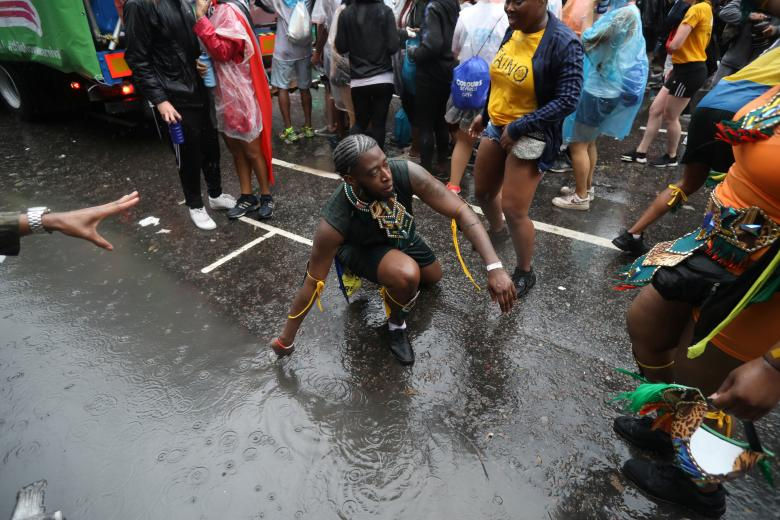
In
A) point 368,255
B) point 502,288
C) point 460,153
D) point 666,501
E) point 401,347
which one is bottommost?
point 401,347

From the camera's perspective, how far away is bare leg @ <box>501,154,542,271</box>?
3107 millimetres

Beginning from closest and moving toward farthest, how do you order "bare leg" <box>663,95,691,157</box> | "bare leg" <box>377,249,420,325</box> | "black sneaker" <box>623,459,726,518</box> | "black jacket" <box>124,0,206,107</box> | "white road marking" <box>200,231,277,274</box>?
"black sneaker" <box>623,459,726,518</box>
"bare leg" <box>377,249,420,325</box>
"black jacket" <box>124,0,206,107</box>
"white road marking" <box>200,231,277,274</box>
"bare leg" <box>663,95,691,157</box>

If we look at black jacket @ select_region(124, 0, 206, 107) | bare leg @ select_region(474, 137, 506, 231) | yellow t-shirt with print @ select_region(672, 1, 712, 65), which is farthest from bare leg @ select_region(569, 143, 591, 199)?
black jacket @ select_region(124, 0, 206, 107)

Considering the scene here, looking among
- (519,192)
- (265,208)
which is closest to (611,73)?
(519,192)

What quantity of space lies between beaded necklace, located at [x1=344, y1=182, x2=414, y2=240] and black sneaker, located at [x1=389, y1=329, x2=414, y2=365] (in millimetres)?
615

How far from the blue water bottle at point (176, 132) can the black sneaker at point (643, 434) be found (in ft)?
11.9

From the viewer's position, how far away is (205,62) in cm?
396

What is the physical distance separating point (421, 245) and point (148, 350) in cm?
182

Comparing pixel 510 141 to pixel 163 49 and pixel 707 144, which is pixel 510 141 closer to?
pixel 707 144

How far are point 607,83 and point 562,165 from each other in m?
1.38

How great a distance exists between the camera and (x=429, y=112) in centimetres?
508

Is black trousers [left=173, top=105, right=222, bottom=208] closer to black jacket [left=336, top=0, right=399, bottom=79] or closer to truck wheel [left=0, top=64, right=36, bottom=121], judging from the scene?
black jacket [left=336, top=0, right=399, bottom=79]

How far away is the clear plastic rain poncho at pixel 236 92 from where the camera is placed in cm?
386

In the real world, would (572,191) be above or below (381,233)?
below
